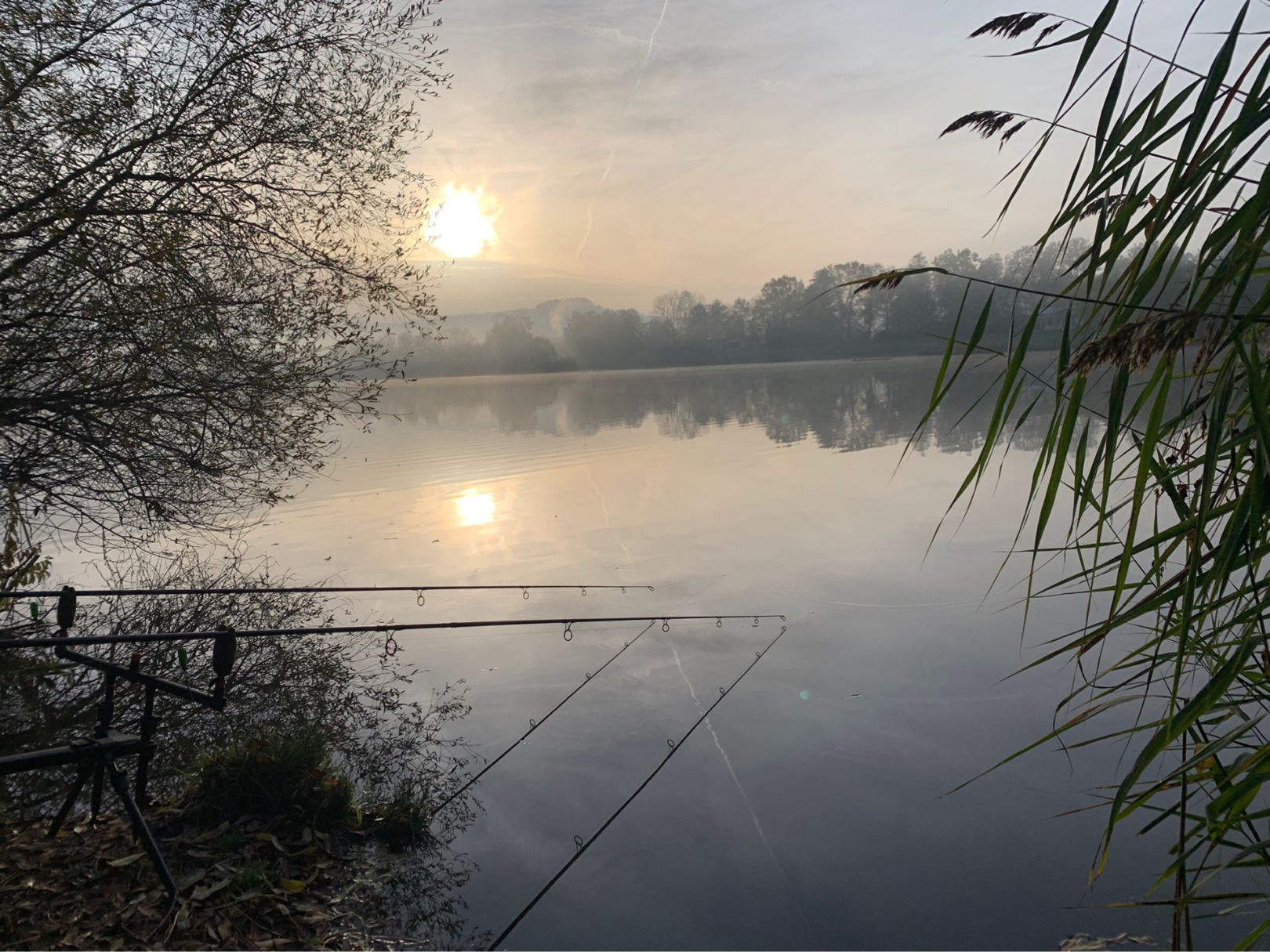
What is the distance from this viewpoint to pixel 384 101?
32.3ft

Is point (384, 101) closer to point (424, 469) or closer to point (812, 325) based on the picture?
point (424, 469)

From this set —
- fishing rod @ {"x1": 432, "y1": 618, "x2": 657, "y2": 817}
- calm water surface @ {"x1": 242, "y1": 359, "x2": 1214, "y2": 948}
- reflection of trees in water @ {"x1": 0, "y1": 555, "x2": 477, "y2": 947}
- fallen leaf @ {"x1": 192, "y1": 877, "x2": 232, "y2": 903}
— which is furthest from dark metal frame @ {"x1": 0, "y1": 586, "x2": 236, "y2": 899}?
fishing rod @ {"x1": 432, "y1": 618, "x2": 657, "y2": 817}

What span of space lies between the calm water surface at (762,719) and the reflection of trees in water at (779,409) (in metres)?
11.3

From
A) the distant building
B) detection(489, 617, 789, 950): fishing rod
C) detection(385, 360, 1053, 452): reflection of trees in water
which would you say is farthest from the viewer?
detection(385, 360, 1053, 452): reflection of trees in water

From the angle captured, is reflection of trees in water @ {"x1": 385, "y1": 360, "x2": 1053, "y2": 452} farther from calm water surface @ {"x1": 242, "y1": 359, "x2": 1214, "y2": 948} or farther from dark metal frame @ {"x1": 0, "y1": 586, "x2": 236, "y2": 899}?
dark metal frame @ {"x1": 0, "y1": 586, "x2": 236, "y2": 899}

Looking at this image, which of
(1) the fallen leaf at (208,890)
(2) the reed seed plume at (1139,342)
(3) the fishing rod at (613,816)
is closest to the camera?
(2) the reed seed plume at (1139,342)

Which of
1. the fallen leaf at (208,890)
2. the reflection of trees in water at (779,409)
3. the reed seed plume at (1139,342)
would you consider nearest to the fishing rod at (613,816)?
the fallen leaf at (208,890)

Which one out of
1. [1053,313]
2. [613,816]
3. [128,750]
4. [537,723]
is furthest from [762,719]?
[1053,313]

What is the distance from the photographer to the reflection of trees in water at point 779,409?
3162 cm

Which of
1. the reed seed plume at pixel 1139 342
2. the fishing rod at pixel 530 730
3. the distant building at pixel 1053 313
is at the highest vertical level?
the distant building at pixel 1053 313

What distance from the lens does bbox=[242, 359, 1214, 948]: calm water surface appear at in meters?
5.17

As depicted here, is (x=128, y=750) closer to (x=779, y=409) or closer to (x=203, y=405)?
(x=203, y=405)

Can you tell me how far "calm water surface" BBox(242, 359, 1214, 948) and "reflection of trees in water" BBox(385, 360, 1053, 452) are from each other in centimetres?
1134

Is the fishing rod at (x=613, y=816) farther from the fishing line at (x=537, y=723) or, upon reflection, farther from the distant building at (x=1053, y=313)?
the distant building at (x=1053, y=313)
